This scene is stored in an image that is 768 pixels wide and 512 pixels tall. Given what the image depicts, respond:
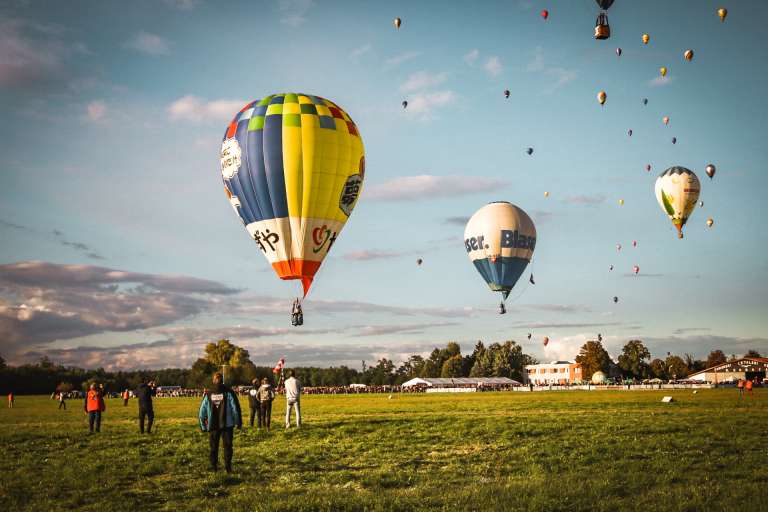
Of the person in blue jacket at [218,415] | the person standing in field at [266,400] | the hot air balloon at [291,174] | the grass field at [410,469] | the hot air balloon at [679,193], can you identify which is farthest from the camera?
the hot air balloon at [679,193]

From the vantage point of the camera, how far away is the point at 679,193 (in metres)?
63.7

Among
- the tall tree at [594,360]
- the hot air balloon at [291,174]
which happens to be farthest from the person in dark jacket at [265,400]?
the tall tree at [594,360]

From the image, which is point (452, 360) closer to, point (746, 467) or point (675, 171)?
point (675, 171)

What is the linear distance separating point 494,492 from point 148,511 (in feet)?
Answer: 20.7

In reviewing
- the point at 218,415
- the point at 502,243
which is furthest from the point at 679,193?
the point at 218,415

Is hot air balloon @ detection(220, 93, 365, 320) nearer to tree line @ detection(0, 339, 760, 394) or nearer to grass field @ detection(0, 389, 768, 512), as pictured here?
grass field @ detection(0, 389, 768, 512)

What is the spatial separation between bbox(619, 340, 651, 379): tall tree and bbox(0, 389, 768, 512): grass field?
13629 centimetres

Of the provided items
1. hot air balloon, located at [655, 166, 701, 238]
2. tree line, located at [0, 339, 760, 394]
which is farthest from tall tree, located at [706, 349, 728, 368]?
hot air balloon, located at [655, 166, 701, 238]

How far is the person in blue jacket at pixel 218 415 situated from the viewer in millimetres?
16641

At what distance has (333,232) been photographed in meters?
36.4

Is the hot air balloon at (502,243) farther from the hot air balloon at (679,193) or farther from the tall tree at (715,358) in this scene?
the tall tree at (715,358)

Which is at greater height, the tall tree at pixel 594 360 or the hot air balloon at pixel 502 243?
the hot air balloon at pixel 502 243

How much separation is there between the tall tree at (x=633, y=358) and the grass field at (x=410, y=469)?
136 meters

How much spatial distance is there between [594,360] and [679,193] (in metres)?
98.7
